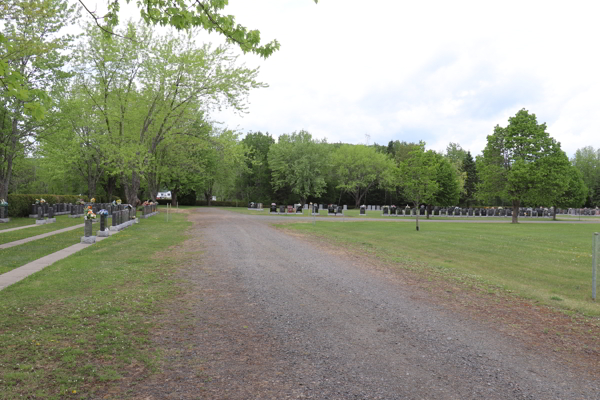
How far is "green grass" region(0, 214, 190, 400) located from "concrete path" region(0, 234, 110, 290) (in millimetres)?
245

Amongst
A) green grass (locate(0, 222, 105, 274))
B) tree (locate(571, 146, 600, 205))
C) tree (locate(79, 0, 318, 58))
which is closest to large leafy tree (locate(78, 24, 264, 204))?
green grass (locate(0, 222, 105, 274))

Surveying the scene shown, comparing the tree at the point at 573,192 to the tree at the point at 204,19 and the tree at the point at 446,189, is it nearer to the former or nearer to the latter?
the tree at the point at 446,189

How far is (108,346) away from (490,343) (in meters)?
4.80

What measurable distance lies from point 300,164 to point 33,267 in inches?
1996

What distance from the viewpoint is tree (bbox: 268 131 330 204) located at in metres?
58.9

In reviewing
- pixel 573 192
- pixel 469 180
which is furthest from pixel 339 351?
pixel 469 180

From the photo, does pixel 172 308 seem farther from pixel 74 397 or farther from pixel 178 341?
pixel 74 397

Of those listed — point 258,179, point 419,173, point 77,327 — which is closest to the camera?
point 77,327

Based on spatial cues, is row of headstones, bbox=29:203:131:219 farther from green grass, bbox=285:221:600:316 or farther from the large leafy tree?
green grass, bbox=285:221:600:316

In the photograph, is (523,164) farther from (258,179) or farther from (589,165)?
(589,165)

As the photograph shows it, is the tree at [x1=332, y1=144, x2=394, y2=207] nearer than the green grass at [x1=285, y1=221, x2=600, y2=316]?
No

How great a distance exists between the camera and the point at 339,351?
4.45 m

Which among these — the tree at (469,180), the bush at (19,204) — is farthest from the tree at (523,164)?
the tree at (469,180)

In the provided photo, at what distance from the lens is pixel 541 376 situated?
3.95 m
